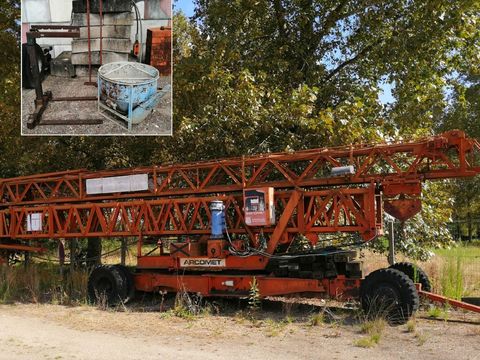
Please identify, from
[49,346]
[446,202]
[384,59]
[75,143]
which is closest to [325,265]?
[49,346]

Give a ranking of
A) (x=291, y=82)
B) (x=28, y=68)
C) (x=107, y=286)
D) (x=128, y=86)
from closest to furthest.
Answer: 1. (x=128, y=86)
2. (x=28, y=68)
3. (x=107, y=286)
4. (x=291, y=82)

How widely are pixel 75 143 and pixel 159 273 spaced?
288 inches

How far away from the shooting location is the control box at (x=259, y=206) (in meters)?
11.5

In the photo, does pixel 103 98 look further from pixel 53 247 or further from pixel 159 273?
→ pixel 53 247

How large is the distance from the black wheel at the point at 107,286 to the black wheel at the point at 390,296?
219 inches

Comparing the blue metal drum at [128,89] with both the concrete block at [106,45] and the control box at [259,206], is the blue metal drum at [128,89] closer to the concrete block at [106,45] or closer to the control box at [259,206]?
the concrete block at [106,45]

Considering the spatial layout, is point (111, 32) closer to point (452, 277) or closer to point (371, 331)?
point (371, 331)

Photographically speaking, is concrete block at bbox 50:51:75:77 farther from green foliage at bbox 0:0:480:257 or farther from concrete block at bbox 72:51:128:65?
green foliage at bbox 0:0:480:257

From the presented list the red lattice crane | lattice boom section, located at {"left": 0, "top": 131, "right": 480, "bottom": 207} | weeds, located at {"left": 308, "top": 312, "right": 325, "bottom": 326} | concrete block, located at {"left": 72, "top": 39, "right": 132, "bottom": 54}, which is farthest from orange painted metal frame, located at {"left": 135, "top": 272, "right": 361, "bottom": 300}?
concrete block, located at {"left": 72, "top": 39, "right": 132, "bottom": 54}

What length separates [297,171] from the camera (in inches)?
576

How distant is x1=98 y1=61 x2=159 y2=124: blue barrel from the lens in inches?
452

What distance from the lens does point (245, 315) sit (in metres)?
11.5

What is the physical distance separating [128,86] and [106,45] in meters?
1.20

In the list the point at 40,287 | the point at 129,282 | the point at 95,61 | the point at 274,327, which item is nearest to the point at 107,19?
the point at 95,61
